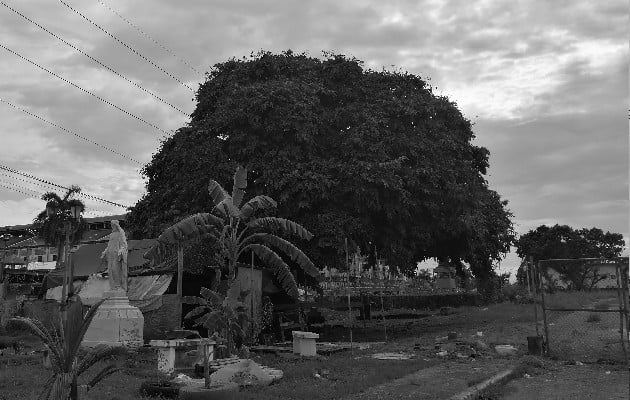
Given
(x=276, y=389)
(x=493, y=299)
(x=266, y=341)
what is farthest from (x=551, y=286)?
(x=276, y=389)

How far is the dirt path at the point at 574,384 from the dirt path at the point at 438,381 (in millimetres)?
724

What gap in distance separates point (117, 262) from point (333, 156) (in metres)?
8.84

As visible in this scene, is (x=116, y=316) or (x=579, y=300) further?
(x=579, y=300)

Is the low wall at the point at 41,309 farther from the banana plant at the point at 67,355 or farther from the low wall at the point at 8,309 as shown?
the banana plant at the point at 67,355

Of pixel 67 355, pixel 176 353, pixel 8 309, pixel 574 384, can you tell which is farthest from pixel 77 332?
pixel 8 309

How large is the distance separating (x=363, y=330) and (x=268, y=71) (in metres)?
11.8

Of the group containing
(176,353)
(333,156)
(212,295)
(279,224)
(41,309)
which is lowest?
(176,353)

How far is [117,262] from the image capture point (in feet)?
56.3

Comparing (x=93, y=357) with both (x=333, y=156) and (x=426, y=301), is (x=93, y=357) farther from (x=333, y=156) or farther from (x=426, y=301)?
(x=426, y=301)

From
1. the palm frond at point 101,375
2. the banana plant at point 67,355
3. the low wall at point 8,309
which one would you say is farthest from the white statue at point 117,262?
the banana plant at point 67,355

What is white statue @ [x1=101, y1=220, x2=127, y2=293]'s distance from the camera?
17078mm

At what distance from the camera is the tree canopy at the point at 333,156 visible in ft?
67.4

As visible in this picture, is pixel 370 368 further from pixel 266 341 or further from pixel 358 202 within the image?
pixel 358 202

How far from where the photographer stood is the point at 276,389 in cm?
1038
